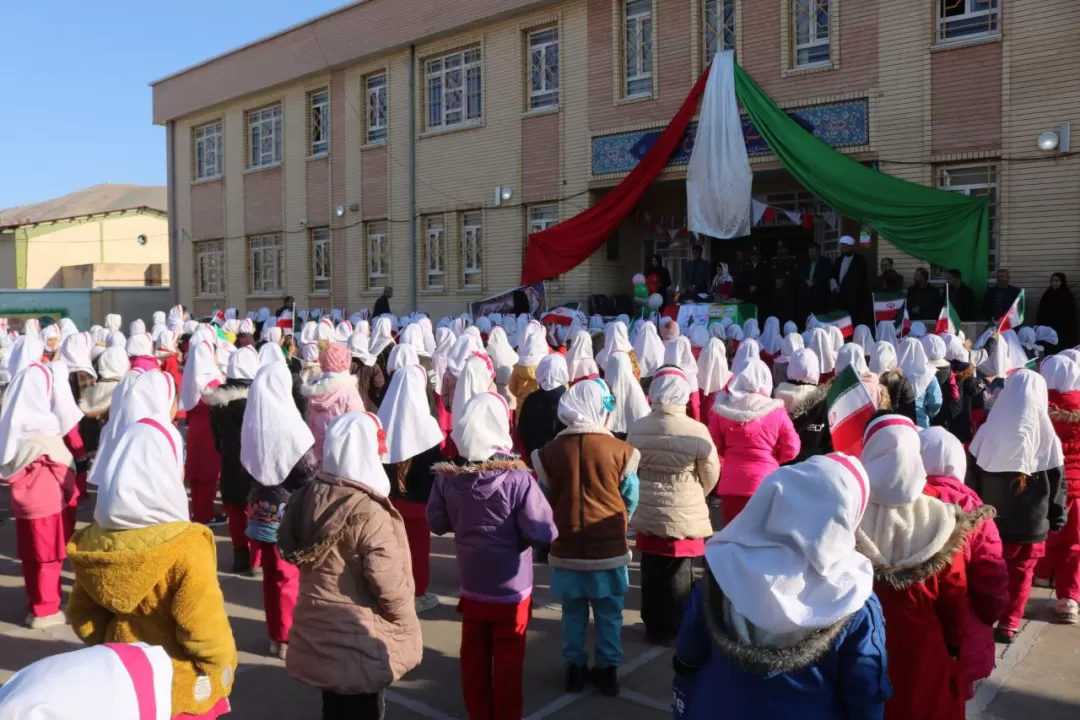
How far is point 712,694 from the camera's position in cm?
267

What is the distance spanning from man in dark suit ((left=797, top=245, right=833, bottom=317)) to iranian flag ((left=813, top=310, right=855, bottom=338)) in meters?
0.75

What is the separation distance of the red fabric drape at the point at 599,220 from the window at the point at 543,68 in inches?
107

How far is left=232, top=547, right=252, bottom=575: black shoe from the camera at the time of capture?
7086mm

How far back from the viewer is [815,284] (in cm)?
1418

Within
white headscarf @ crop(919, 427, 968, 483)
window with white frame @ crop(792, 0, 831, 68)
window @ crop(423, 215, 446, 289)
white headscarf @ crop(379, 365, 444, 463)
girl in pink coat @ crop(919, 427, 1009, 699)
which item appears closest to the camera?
girl in pink coat @ crop(919, 427, 1009, 699)

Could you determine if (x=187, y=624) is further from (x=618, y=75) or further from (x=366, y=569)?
(x=618, y=75)

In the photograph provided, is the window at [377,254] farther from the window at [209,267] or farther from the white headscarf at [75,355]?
the white headscarf at [75,355]

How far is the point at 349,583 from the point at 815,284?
1159 centimetres

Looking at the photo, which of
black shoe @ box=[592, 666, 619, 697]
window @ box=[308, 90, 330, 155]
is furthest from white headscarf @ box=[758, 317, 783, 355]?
window @ box=[308, 90, 330, 155]

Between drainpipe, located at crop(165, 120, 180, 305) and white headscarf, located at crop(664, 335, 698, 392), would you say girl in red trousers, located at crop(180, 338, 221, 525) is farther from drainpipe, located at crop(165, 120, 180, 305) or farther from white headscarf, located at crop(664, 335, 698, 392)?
drainpipe, located at crop(165, 120, 180, 305)

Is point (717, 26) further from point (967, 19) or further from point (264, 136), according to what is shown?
point (264, 136)

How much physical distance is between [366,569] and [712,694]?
164 cm

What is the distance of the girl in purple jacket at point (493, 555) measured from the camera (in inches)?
171

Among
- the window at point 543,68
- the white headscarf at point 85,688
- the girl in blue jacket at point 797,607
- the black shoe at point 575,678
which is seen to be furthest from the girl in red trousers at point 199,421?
the window at point 543,68
